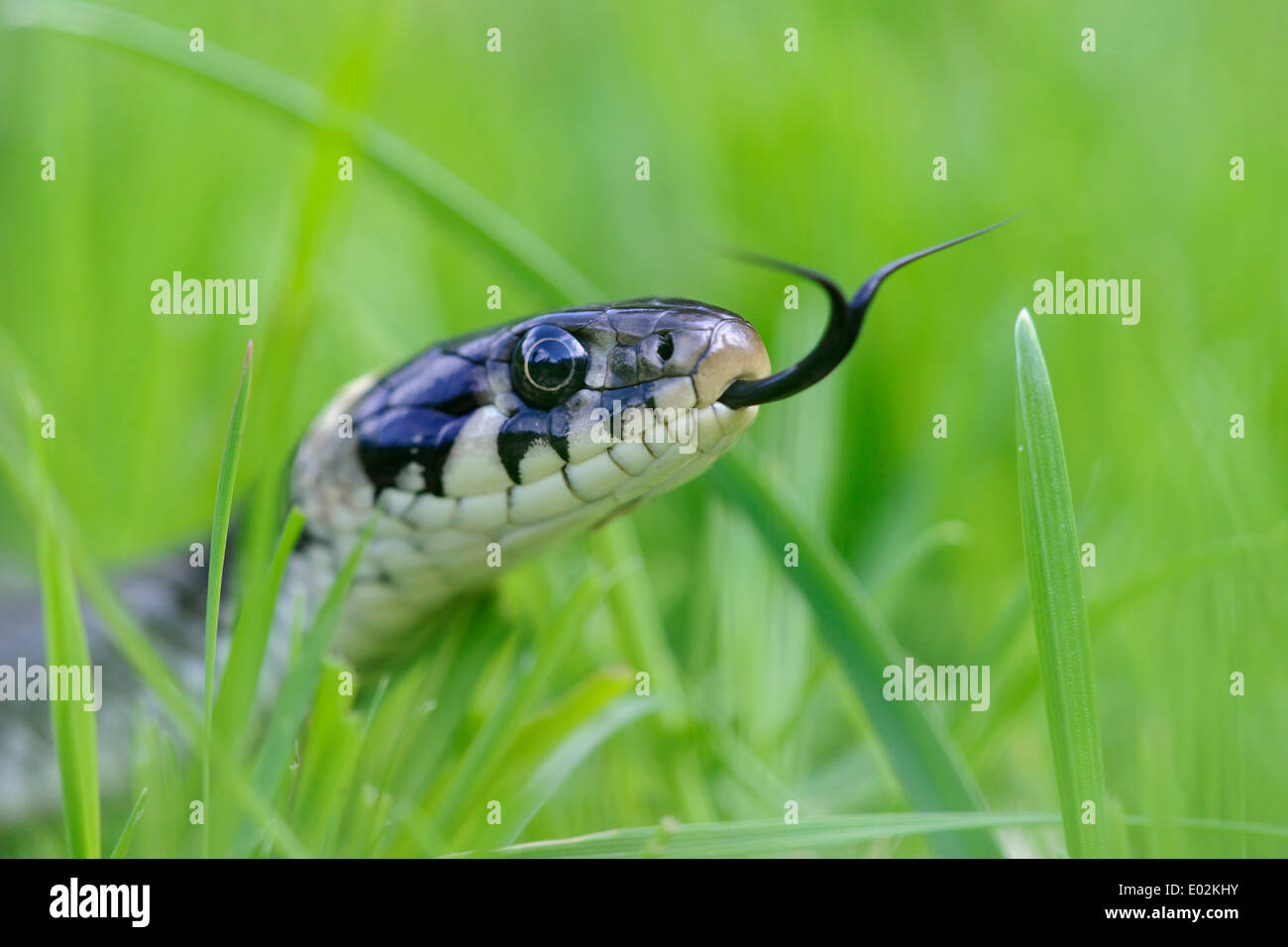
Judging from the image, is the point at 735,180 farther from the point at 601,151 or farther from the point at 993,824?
the point at 993,824

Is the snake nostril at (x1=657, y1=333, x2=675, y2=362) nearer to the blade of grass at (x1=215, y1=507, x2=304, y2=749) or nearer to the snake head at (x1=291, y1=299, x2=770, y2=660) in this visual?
the snake head at (x1=291, y1=299, x2=770, y2=660)

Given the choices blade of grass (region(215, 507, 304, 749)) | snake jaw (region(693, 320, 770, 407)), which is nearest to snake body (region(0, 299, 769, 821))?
snake jaw (region(693, 320, 770, 407))

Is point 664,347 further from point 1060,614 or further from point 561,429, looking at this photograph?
point 1060,614

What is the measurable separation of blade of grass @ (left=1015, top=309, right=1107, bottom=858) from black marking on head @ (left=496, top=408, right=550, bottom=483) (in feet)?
2.00

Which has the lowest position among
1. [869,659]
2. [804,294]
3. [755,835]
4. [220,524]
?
[755,835]

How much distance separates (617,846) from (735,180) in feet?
7.46

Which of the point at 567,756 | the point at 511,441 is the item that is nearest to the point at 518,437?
the point at 511,441

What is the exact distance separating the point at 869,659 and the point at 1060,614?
12.5 inches

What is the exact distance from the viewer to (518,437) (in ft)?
4.64

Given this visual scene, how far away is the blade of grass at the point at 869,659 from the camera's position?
1.20 meters

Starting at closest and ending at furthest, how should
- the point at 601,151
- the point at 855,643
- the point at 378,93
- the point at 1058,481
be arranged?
the point at 1058,481 → the point at 855,643 → the point at 601,151 → the point at 378,93

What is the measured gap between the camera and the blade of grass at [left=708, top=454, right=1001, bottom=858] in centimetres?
120
